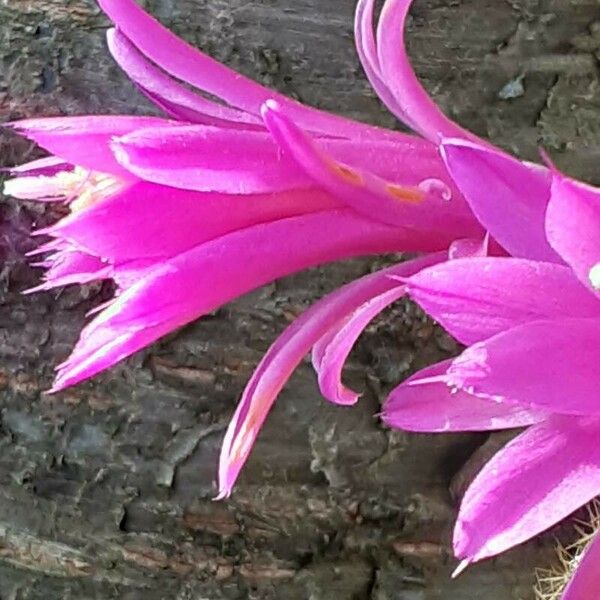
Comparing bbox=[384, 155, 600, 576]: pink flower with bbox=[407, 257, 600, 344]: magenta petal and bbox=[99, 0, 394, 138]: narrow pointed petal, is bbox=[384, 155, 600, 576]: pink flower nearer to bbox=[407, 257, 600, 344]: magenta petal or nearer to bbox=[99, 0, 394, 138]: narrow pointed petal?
bbox=[407, 257, 600, 344]: magenta petal

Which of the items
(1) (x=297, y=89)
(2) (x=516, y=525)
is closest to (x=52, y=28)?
(1) (x=297, y=89)

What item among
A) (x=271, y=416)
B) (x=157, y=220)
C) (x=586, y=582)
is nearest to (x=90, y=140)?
(x=157, y=220)

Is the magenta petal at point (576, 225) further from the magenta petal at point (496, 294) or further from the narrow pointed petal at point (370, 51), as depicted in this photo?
the narrow pointed petal at point (370, 51)

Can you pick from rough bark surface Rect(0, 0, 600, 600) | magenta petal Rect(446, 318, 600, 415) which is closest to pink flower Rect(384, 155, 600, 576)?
magenta petal Rect(446, 318, 600, 415)

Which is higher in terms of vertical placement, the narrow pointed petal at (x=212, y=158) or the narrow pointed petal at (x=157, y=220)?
the narrow pointed petal at (x=212, y=158)

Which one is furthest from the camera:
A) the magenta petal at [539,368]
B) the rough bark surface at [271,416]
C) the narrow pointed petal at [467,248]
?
the rough bark surface at [271,416]

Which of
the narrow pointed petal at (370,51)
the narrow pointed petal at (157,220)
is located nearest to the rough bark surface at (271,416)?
the narrow pointed petal at (370,51)

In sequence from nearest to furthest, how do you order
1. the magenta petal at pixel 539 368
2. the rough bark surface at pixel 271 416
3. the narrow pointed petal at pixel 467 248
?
the magenta petal at pixel 539 368, the narrow pointed petal at pixel 467 248, the rough bark surface at pixel 271 416

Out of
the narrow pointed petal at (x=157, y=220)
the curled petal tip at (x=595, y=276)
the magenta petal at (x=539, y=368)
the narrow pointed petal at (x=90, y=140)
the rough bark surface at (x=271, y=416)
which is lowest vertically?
the rough bark surface at (x=271, y=416)
